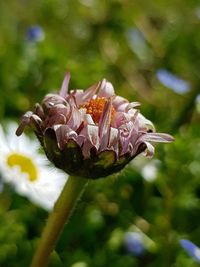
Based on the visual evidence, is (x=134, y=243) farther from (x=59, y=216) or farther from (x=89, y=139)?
(x=89, y=139)

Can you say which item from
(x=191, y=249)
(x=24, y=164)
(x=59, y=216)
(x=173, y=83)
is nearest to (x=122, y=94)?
(x=173, y=83)

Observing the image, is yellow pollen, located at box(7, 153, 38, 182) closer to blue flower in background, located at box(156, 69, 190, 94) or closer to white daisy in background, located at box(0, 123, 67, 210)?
white daisy in background, located at box(0, 123, 67, 210)

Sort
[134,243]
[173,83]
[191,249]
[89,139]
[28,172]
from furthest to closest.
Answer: [173,83], [28,172], [134,243], [191,249], [89,139]

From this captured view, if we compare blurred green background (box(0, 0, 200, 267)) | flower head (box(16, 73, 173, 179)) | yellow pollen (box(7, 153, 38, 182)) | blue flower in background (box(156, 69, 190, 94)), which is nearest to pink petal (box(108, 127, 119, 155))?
flower head (box(16, 73, 173, 179))

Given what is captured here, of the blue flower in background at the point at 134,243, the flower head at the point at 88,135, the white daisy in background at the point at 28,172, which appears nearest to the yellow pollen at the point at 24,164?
the white daisy in background at the point at 28,172

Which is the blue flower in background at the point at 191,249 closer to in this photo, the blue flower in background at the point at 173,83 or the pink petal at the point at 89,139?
the pink petal at the point at 89,139

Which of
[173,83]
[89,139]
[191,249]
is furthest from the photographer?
[173,83]

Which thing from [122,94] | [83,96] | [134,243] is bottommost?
[122,94]

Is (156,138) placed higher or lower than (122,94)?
higher

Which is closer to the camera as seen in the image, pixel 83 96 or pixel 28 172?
pixel 83 96
